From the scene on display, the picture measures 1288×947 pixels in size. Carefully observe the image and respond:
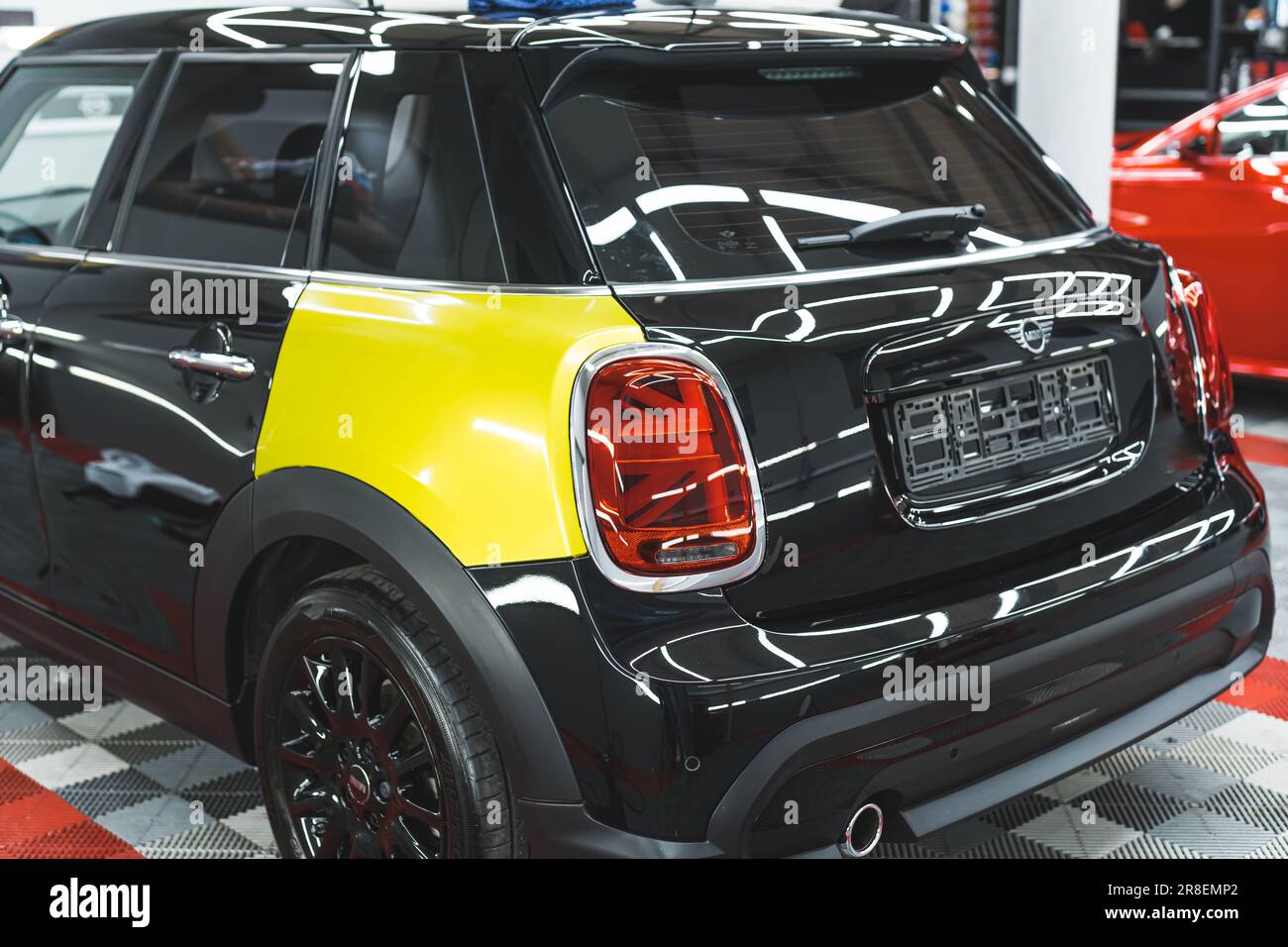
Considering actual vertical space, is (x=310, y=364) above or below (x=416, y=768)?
above

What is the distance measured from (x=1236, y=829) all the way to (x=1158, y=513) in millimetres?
752

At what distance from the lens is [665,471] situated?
1.84 meters

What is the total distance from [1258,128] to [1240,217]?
0.35m

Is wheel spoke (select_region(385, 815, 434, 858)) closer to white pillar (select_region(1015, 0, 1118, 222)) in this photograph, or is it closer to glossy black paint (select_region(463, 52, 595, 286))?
glossy black paint (select_region(463, 52, 595, 286))

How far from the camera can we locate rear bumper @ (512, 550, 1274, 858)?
181 centimetres

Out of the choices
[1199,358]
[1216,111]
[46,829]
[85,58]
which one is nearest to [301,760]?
[46,829]

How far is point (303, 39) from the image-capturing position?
94.4 inches

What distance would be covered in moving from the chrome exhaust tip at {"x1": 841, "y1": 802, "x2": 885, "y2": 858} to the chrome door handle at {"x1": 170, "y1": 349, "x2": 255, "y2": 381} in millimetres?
1100

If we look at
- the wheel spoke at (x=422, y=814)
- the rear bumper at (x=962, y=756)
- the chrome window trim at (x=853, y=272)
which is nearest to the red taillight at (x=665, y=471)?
the chrome window trim at (x=853, y=272)

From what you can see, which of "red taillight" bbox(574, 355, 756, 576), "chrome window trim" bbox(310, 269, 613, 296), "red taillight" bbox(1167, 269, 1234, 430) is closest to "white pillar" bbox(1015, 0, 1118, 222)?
"red taillight" bbox(1167, 269, 1234, 430)

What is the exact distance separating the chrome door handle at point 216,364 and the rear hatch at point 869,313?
0.61 metres
